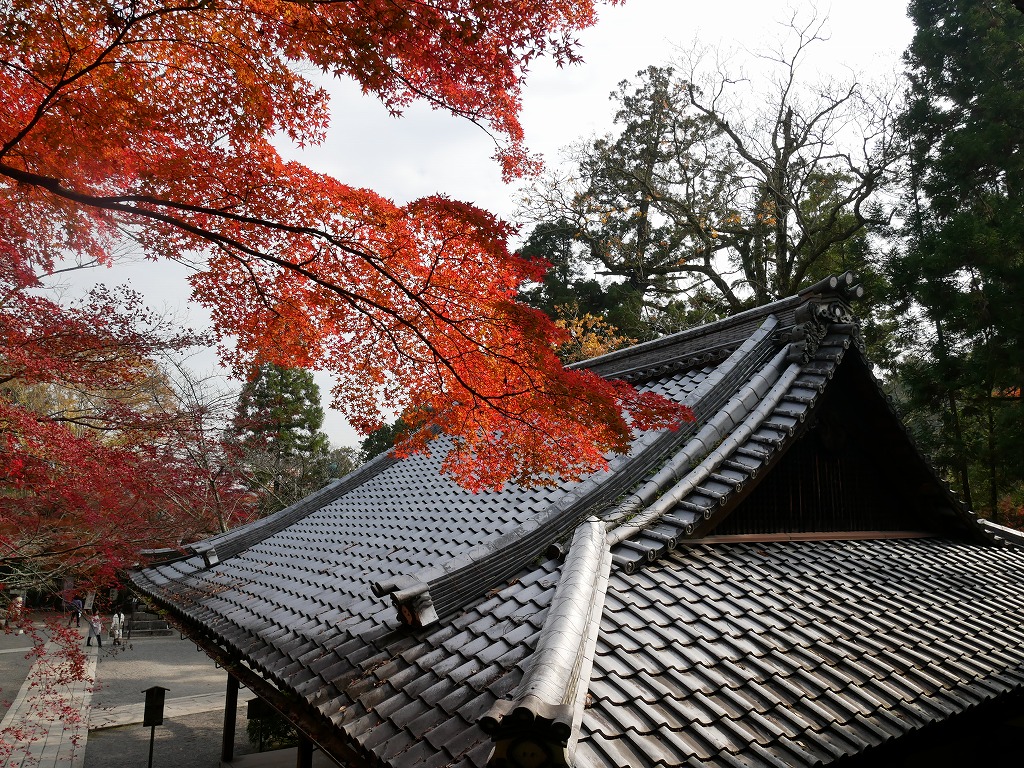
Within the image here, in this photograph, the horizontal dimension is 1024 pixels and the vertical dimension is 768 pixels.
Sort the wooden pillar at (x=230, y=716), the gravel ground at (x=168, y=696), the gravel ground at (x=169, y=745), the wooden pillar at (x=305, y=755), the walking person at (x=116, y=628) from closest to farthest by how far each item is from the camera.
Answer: the wooden pillar at (x=305, y=755), the wooden pillar at (x=230, y=716), the gravel ground at (x=169, y=745), the gravel ground at (x=168, y=696), the walking person at (x=116, y=628)

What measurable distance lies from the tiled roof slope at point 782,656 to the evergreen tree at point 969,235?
12.3 meters

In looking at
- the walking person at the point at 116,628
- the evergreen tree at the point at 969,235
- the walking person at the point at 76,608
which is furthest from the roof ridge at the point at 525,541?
the walking person at the point at 116,628

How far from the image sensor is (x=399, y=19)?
178 inches

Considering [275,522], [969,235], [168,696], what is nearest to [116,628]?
[168,696]

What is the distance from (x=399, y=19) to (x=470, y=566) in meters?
3.96

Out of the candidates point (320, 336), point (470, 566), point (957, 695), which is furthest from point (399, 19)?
point (957, 695)

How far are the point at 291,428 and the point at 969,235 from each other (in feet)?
100

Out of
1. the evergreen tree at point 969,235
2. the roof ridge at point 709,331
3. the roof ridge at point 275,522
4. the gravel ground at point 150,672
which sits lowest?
the gravel ground at point 150,672

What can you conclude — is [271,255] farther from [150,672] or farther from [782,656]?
[150,672]

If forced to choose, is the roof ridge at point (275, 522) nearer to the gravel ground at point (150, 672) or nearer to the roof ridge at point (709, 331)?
the roof ridge at point (709, 331)

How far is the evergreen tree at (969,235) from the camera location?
15.3 meters

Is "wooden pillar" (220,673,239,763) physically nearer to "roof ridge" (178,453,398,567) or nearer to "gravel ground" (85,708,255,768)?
"gravel ground" (85,708,255,768)

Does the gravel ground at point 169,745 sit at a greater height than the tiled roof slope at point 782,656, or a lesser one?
lesser

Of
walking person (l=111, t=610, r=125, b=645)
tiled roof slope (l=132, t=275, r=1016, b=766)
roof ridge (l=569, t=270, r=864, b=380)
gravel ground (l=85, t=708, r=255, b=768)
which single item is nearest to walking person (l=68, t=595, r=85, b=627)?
walking person (l=111, t=610, r=125, b=645)
